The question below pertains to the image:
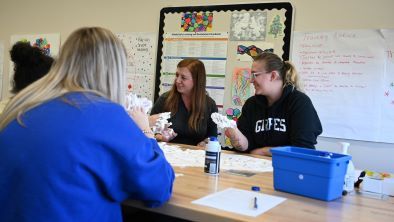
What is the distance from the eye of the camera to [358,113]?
307cm

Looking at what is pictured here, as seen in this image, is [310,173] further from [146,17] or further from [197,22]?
[146,17]

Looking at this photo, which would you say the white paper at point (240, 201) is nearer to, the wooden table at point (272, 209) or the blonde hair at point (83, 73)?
the wooden table at point (272, 209)

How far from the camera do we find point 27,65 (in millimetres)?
1975

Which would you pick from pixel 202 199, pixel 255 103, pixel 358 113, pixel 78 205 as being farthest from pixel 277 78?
pixel 78 205

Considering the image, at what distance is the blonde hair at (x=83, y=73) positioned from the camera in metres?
1.10

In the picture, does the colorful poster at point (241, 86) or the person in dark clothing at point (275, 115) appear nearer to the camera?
the person in dark clothing at point (275, 115)

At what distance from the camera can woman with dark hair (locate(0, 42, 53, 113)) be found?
1942mm

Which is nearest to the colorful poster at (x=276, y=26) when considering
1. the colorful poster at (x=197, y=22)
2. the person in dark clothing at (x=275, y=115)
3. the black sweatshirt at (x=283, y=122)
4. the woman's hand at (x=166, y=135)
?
the colorful poster at (x=197, y=22)

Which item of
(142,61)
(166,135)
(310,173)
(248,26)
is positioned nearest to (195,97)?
(166,135)

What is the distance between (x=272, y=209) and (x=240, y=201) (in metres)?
0.11

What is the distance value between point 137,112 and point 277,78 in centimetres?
128

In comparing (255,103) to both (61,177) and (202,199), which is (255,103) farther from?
(61,177)

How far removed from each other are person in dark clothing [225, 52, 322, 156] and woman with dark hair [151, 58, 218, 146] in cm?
44

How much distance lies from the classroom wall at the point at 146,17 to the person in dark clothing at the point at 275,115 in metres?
0.90
